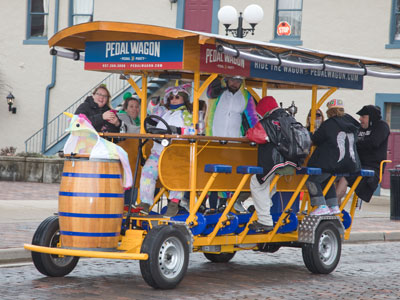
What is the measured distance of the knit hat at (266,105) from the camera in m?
9.38

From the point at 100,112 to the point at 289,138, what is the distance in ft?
7.56

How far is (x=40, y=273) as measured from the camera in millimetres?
9117

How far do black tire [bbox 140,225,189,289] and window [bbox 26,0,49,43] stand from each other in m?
19.6

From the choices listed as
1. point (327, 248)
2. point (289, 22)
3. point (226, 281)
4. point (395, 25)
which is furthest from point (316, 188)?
point (289, 22)

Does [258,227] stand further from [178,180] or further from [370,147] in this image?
[370,147]

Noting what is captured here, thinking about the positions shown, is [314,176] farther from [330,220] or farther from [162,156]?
[162,156]

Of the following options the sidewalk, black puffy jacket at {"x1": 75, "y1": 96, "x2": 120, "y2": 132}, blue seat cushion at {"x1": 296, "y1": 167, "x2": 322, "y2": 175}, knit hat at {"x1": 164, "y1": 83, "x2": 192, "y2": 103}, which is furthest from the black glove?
the sidewalk

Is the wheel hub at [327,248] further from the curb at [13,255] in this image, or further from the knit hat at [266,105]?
the curb at [13,255]

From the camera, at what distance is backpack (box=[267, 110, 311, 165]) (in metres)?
9.10

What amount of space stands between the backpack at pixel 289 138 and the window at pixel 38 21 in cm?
1870

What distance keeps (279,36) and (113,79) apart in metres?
5.28

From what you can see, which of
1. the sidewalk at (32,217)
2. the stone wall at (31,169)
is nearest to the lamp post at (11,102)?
the stone wall at (31,169)

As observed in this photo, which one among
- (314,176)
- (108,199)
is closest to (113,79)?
(314,176)

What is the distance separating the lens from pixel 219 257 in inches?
414
